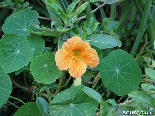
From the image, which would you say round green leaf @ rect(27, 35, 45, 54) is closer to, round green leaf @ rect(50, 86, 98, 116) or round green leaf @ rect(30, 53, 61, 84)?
round green leaf @ rect(30, 53, 61, 84)

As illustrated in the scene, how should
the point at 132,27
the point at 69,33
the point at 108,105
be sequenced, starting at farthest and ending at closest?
the point at 132,27 → the point at 69,33 → the point at 108,105

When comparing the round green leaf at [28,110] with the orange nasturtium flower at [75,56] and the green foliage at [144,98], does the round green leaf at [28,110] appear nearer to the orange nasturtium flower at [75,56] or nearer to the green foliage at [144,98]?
the orange nasturtium flower at [75,56]

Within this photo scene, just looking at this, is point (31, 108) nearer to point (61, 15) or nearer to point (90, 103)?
point (90, 103)

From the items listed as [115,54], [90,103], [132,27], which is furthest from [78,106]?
[132,27]

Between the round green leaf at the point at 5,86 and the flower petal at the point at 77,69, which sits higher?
the flower petal at the point at 77,69

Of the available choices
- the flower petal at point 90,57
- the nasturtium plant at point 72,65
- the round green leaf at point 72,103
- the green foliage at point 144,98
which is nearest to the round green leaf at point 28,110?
the nasturtium plant at point 72,65

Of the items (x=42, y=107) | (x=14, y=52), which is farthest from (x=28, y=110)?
(x=14, y=52)
